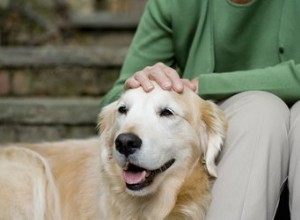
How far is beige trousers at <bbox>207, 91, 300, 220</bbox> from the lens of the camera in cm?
247

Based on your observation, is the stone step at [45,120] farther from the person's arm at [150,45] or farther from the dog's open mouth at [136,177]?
the dog's open mouth at [136,177]

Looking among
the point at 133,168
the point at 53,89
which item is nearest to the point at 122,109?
the point at 133,168

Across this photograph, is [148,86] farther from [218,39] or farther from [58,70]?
[58,70]

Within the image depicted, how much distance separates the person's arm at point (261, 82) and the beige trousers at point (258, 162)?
96mm

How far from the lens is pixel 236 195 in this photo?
249 cm

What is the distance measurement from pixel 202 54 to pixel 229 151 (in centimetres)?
63

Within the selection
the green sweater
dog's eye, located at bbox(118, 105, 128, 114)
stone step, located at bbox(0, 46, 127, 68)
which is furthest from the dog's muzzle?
stone step, located at bbox(0, 46, 127, 68)

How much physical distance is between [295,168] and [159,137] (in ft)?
1.73

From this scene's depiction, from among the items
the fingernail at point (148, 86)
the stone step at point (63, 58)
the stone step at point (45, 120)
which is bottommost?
the stone step at point (45, 120)

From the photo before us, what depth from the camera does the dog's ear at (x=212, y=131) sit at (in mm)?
2732

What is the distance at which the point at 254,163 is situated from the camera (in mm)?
2506

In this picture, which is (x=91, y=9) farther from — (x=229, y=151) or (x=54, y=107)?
(x=229, y=151)

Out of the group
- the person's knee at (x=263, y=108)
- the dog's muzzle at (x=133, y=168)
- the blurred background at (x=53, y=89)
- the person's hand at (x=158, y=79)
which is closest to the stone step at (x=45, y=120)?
the blurred background at (x=53, y=89)

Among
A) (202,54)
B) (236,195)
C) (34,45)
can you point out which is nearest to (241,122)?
(236,195)
